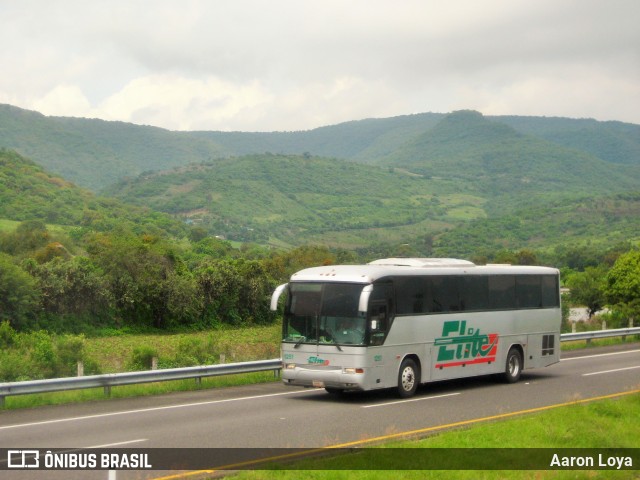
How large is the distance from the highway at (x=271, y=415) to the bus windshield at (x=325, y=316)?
1.38m

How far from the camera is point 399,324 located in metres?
20.5

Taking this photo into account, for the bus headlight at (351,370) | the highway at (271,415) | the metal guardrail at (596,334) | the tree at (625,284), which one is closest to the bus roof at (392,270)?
the bus headlight at (351,370)

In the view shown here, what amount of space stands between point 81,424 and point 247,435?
3324 millimetres

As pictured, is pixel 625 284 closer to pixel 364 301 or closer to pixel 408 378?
pixel 408 378

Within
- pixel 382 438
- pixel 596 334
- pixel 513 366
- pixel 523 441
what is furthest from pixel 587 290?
pixel 523 441

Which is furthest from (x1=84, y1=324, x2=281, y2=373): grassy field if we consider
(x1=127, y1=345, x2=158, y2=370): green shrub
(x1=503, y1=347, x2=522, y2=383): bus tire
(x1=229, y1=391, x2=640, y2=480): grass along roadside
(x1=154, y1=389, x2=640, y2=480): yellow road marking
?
(x1=229, y1=391, x2=640, y2=480): grass along roadside

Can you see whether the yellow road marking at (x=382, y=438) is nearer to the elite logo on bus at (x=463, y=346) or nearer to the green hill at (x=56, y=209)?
the elite logo on bus at (x=463, y=346)

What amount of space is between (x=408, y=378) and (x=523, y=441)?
6949 mm

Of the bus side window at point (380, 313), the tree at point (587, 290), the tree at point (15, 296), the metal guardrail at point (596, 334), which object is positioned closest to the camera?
the bus side window at point (380, 313)

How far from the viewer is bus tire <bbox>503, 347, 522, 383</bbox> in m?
24.0

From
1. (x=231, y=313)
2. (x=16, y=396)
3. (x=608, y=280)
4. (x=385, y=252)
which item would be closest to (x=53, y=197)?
(x=385, y=252)

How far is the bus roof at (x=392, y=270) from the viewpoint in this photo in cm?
2025

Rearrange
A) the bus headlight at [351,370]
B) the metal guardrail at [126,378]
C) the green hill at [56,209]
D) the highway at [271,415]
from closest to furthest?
the highway at [271,415] → the metal guardrail at [126,378] → the bus headlight at [351,370] → the green hill at [56,209]

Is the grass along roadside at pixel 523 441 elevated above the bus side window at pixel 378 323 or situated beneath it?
situated beneath
